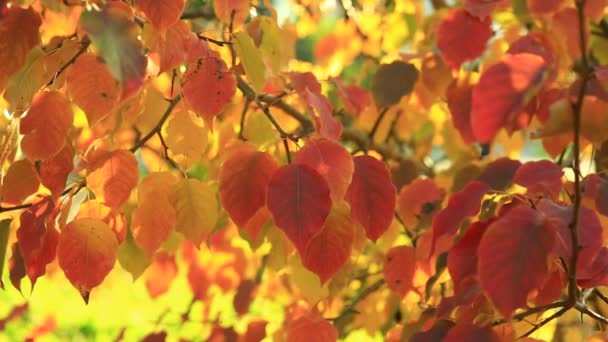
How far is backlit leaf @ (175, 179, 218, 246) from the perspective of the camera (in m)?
1.14

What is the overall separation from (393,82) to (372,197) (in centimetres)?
56

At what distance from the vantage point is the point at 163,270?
1998 millimetres

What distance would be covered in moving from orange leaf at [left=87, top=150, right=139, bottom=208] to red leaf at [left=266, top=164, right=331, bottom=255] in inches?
10.1

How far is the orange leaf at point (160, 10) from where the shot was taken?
94 centimetres

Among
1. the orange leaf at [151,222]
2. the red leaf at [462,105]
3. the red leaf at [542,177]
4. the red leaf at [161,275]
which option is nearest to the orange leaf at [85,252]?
Answer: the orange leaf at [151,222]

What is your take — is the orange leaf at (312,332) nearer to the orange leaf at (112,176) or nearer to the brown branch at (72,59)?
the orange leaf at (112,176)

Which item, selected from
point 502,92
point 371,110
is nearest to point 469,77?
point 371,110

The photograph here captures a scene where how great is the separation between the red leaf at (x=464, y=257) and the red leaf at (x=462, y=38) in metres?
0.45

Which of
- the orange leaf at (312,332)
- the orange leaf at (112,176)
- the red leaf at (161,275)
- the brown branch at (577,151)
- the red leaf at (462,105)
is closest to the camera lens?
the brown branch at (577,151)

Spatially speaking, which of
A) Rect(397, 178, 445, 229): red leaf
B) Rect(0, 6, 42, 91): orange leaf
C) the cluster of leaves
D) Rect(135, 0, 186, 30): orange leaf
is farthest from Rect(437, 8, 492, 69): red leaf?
Rect(0, 6, 42, 91): orange leaf

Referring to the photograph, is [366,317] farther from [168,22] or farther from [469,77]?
[168,22]

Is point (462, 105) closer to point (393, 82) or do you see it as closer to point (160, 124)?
point (393, 82)

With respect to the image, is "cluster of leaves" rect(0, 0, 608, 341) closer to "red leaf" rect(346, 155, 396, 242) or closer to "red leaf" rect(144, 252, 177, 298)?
"red leaf" rect(346, 155, 396, 242)

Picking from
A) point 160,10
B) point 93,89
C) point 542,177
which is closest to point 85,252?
point 93,89
